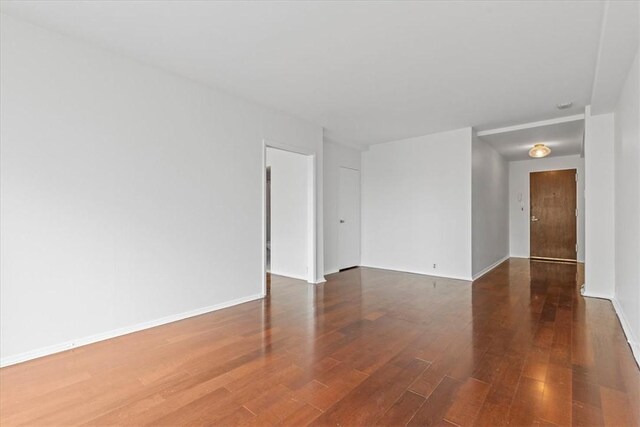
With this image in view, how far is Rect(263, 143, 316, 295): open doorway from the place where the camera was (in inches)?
195

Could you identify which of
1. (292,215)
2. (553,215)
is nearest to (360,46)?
(292,215)

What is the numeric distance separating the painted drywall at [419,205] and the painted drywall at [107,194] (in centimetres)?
331

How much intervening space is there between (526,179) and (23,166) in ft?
30.9

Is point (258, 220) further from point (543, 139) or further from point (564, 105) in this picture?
point (543, 139)

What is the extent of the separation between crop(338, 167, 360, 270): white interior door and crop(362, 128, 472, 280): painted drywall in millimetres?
186

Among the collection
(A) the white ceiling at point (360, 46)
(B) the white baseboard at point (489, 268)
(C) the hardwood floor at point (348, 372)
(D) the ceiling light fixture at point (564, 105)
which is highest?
(A) the white ceiling at point (360, 46)

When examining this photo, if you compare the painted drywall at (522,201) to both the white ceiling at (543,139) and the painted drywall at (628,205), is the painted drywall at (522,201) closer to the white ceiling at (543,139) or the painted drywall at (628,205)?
the white ceiling at (543,139)

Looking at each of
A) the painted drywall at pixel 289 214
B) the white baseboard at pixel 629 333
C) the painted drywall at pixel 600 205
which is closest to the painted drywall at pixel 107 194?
the painted drywall at pixel 289 214

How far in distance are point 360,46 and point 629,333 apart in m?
3.46

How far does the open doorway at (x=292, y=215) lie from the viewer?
16.3ft

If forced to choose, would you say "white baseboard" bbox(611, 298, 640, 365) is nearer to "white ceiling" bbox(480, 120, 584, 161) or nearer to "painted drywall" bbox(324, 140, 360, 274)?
"white ceiling" bbox(480, 120, 584, 161)

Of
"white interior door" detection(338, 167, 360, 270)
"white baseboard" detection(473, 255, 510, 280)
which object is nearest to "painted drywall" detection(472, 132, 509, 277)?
"white baseboard" detection(473, 255, 510, 280)

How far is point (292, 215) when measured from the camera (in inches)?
217

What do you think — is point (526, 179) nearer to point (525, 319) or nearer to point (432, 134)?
point (432, 134)
